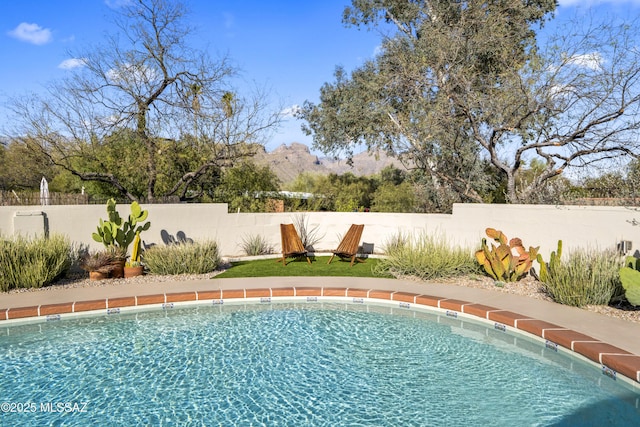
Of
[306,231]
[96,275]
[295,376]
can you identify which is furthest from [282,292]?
[306,231]

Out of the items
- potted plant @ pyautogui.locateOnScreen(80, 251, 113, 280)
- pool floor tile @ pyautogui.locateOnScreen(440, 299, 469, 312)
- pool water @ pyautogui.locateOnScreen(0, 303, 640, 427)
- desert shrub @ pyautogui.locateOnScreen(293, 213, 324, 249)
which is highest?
desert shrub @ pyautogui.locateOnScreen(293, 213, 324, 249)

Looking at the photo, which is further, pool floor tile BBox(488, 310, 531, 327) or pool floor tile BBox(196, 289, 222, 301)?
pool floor tile BBox(196, 289, 222, 301)

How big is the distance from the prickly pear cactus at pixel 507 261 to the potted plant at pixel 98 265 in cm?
689

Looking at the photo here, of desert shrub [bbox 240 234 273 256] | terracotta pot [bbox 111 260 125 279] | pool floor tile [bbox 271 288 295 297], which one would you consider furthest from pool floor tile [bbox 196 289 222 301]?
desert shrub [bbox 240 234 273 256]

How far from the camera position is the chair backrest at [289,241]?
978 centimetres

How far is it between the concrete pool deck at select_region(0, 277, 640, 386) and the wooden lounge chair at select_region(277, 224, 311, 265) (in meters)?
1.59

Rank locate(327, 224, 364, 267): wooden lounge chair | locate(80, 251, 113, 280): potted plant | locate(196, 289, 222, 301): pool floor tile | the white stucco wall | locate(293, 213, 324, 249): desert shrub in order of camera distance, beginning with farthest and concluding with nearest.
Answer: locate(293, 213, 324, 249): desert shrub < locate(327, 224, 364, 267): wooden lounge chair < locate(80, 251, 113, 280): potted plant < the white stucco wall < locate(196, 289, 222, 301): pool floor tile

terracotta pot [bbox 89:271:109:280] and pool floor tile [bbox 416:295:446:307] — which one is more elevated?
terracotta pot [bbox 89:271:109:280]

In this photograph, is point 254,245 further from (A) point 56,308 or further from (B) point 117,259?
(A) point 56,308

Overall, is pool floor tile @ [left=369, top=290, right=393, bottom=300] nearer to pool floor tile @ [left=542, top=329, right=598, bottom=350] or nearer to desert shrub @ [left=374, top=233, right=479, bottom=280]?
desert shrub @ [left=374, top=233, right=479, bottom=280]

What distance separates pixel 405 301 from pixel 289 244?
390 centimetres

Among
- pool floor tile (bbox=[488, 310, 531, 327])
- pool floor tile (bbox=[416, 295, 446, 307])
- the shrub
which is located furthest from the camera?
the shrub

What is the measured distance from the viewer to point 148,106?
582 inches

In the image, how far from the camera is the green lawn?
8.66 meters
